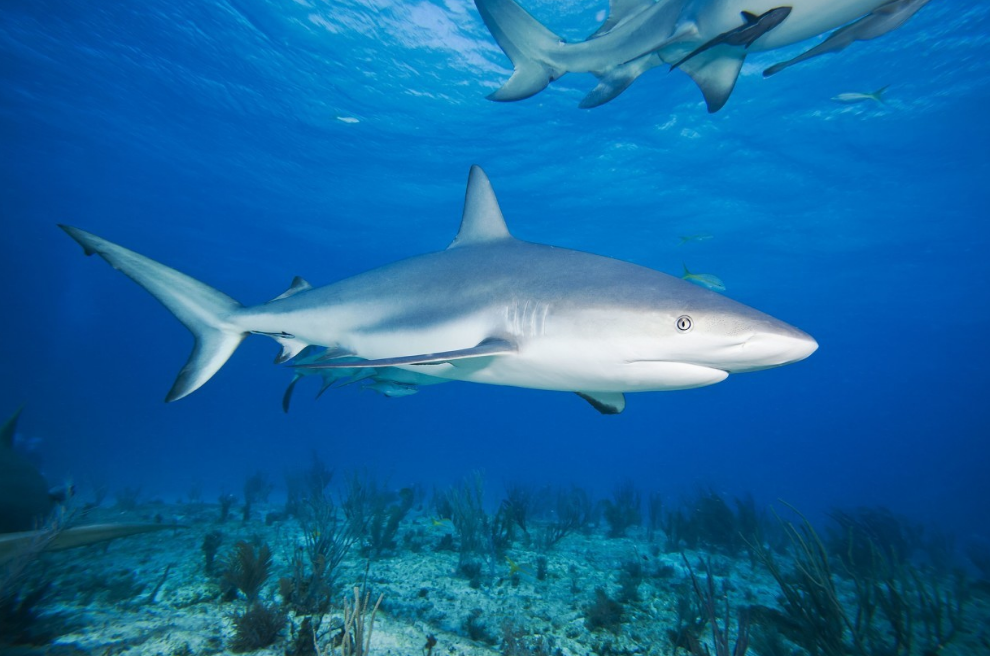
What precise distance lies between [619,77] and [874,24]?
2.15m

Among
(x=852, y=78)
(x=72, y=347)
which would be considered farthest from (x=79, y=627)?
(x=72, y=347)

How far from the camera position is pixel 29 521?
4836 millimetres

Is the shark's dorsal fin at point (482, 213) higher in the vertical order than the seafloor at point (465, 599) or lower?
higher

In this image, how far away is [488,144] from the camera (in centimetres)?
2159

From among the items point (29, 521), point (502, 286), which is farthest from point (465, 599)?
point (29, 521)

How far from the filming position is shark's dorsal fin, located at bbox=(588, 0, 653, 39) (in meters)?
4.00

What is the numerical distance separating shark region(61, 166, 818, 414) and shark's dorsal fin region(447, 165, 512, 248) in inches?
0.5

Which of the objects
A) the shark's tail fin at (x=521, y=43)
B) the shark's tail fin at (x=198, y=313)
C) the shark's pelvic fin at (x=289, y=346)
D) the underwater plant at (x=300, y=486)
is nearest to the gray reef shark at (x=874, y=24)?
the shark's tail fin at (x=521, y=43)

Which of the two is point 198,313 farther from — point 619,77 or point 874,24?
point 874,24

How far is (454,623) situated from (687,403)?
15350 centimetres

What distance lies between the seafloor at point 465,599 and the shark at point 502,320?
1850 mm

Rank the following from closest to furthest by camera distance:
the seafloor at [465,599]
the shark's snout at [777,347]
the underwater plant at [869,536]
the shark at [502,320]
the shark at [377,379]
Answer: the shark's snout at [777,347]
the shark at [502,320]
the seafloor at [465,599]
the shark at [377,379]
the underwater plant at [869,536]

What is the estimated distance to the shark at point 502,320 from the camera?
234 cm

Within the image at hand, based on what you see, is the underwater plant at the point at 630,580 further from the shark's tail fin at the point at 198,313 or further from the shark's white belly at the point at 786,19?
the shark's white belly at the point at 786,19
